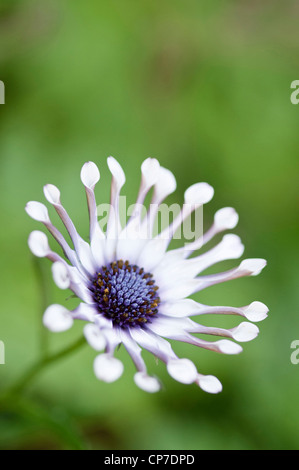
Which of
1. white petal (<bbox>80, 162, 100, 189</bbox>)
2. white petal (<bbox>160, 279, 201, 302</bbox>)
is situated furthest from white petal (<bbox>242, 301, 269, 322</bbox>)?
white petal (<bbox>80, 162, 100, 189</bbox>)

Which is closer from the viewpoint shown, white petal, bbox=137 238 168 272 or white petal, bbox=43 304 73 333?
white petal, bbox=43 304 73 333

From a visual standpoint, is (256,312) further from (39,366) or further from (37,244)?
(39,366)

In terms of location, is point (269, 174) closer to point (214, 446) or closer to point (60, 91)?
point (60, 91)

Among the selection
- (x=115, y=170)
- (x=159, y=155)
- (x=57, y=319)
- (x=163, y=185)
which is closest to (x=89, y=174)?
(x=115, y=170)

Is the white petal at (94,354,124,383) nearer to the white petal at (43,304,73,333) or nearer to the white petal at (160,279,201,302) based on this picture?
the white petal at (43,304,73,333)

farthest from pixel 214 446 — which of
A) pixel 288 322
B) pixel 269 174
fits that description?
pixel 269 174

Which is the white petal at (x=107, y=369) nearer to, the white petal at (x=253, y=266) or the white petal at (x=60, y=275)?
the white petal at (x=60, y=275)
